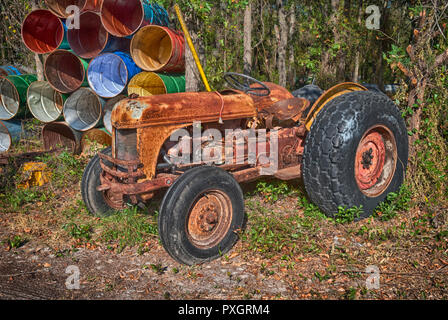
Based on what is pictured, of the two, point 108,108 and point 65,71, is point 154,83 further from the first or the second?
point 65,71

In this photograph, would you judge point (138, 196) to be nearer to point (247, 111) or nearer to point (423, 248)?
point (247, 111)

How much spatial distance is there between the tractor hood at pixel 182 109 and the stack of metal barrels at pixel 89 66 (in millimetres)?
2526

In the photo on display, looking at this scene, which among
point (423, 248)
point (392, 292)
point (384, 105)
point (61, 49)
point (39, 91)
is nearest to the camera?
point (392, 292)

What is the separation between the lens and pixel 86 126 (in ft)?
21.2

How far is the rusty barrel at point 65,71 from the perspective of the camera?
6.46m

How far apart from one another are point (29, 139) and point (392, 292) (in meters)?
6.64

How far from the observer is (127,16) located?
6.91m

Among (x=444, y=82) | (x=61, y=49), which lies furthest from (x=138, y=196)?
(x=61, y=49)

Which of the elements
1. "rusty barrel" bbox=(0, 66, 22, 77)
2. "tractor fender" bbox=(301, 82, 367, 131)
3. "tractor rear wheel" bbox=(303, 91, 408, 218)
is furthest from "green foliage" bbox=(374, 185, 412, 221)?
"rusty barrel" bbox=(0, 66, 22, 77)

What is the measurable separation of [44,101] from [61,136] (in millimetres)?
718

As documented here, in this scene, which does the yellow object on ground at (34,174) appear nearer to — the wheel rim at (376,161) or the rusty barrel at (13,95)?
the rusty barrel at (13,95)

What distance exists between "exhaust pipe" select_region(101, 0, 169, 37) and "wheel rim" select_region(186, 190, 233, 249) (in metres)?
3.99

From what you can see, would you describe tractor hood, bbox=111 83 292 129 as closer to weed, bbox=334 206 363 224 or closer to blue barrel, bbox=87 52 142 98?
weed, bbox=334 206 363 224

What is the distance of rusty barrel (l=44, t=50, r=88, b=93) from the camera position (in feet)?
21.2
